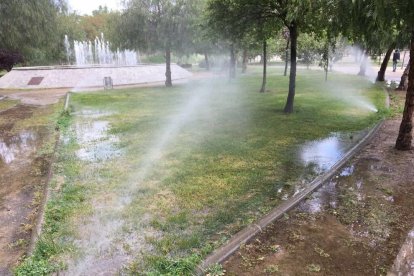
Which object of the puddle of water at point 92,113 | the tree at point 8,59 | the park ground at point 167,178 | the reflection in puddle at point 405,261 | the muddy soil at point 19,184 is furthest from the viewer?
the tree at point 8,59

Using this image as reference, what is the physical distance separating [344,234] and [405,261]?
2.69ft

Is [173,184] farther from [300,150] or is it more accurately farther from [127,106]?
[127,106]

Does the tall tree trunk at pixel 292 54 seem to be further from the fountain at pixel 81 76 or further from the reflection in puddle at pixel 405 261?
the fountain at pixel 81 76

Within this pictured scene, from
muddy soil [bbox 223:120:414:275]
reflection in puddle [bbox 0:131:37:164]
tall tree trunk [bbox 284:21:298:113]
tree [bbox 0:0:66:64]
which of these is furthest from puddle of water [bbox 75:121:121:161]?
tree [bbox 0:0:66:64]

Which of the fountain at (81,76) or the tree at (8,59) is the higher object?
the tree at (8,59)

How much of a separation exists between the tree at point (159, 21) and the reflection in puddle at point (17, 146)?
13603 mm

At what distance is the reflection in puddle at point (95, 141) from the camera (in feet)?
29.6

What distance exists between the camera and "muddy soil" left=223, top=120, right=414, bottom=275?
4.24 metres

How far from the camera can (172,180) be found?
23.2ft

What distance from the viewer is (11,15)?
53.5 feet

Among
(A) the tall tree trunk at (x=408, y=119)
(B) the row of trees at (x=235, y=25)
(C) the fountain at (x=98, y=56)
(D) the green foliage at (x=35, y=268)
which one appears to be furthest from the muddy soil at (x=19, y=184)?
(C) the fountain at (x=98, y=56)

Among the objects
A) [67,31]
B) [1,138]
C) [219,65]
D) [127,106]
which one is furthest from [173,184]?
[219,65]

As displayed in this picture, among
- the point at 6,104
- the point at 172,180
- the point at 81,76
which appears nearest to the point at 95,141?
the point at 172,180

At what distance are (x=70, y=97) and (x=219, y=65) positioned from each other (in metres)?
30.9
